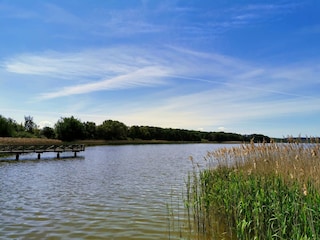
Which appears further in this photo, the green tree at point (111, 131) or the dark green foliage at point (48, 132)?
the green tree at point (111, 131)

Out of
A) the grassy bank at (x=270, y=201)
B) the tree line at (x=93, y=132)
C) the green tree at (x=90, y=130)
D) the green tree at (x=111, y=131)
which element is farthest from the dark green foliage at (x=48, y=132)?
the grassy bank at (x=270, y=201)

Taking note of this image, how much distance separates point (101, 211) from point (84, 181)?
7.61 meters

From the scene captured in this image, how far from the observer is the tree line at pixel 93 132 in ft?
222

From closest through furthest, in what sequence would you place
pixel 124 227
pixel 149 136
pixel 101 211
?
pixel 124 227, pixel 101 211, pixel 149 136

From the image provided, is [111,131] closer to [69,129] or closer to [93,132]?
[93,132]

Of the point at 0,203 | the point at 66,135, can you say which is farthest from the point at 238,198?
the point at 66,135

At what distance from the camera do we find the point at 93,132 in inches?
3649

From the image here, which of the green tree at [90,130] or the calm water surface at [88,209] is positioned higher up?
the green tree at [90,130]

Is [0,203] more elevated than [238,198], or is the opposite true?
[238,198]

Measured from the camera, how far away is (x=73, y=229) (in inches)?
313

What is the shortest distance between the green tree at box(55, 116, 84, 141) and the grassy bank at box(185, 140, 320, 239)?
76666 mm

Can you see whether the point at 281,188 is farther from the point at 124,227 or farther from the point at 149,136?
the point at 149,136

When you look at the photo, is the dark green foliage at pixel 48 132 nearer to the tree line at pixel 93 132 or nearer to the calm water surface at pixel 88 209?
the tree line at pixel 93 132

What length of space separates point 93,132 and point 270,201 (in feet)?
295
